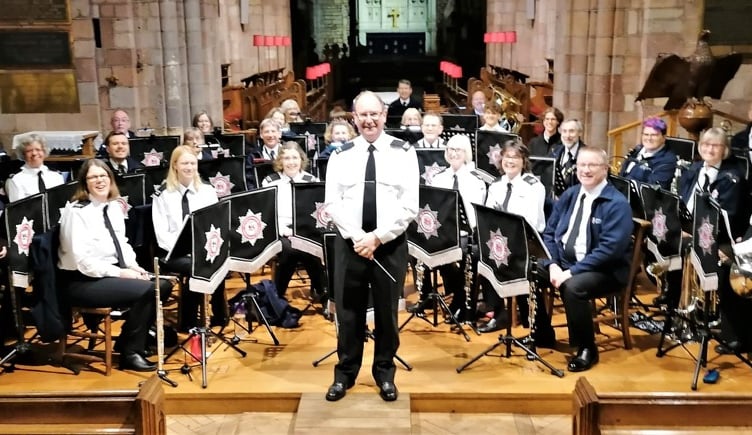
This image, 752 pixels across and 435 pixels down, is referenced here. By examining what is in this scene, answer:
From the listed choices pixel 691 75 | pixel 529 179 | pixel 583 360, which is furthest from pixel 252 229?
pixel 691 75

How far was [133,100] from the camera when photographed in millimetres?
11461

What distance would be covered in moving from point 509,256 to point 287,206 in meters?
2.10

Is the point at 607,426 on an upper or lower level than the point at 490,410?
upper

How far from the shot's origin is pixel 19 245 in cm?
546

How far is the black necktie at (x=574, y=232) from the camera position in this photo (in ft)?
18.0

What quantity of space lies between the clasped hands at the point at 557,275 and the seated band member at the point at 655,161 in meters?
1.66

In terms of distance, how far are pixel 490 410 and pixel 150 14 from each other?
8.53m

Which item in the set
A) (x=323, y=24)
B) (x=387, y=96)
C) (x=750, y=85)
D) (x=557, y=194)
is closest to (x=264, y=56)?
(x=387, y=96)

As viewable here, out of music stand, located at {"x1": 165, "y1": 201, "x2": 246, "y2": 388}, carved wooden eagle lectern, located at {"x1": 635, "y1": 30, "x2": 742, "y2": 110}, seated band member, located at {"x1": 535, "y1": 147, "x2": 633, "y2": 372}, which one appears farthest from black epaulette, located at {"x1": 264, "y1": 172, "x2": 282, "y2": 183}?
carved wooden eagle lectern, located at {"x1": 635, "y1": 30, "x2": 742, "y2": 110}

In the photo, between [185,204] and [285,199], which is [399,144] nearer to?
[185,204]

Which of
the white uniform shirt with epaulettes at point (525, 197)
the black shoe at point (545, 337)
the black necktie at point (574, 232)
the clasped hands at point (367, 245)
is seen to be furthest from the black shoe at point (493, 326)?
the clasped hands at point (367, 245)

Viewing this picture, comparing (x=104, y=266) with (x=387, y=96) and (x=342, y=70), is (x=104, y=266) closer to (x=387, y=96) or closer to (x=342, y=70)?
(x=387, y=96)

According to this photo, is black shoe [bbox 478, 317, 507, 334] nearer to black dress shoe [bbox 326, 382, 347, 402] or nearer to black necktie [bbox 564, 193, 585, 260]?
black necktie [bbox 564, 193, 585, 260]

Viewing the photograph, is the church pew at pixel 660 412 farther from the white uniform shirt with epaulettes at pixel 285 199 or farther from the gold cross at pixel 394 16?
the gold cross at pixel 394 16
